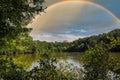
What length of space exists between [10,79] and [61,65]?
2697 millimetres

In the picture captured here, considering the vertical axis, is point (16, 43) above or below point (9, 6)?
below

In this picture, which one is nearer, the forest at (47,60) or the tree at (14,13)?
the forest at (47,60)

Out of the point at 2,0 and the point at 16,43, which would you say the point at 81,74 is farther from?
the point at 16,43

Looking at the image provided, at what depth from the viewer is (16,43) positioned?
82.1 feet

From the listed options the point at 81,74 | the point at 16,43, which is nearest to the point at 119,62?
the point at 81,74

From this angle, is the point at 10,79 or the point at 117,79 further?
the point at 117,79

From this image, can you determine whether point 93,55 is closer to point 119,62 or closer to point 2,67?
point 119,62

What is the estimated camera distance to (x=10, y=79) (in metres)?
10.3

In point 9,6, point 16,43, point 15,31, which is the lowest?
point 16,43

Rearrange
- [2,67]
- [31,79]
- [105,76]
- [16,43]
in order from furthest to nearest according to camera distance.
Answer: [16,43] < [2,67] < [105,76] < [31,79]

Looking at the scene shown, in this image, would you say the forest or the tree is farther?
the tree

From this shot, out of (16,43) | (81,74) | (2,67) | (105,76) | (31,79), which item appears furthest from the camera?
(16,43)

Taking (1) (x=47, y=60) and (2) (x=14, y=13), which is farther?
(2) (x=14, y=13)

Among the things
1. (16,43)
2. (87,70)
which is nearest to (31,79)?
(87,70)
